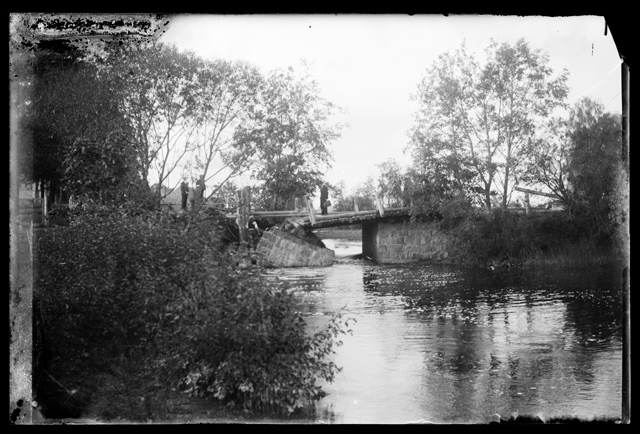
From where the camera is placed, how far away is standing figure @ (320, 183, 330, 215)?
4.77 metres

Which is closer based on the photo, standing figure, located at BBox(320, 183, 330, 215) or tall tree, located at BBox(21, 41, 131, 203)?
tall tree, located at BBox(21, 41, 131, 203)

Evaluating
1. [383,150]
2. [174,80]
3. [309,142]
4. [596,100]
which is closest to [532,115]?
[596,100]

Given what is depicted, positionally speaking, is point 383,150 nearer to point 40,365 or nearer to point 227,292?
point 227,292

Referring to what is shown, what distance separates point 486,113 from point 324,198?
1.39 meters

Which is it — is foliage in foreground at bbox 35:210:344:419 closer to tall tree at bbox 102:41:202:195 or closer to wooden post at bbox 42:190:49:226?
wooden post at bbox 42:190:49:226

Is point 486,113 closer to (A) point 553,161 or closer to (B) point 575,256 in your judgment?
(A) point 553,161

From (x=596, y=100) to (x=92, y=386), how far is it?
410cm

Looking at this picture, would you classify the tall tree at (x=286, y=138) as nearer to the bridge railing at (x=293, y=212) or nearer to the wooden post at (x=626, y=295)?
the bridge railing at (x=293, y=212)

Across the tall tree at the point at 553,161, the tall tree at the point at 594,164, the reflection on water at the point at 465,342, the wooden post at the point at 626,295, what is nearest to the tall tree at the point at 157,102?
the reflection on water at the point at 465,342

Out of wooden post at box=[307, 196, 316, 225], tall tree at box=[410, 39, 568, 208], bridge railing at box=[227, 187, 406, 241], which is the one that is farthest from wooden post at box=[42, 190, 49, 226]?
tall tree at box=[410, 39, 568, 208]

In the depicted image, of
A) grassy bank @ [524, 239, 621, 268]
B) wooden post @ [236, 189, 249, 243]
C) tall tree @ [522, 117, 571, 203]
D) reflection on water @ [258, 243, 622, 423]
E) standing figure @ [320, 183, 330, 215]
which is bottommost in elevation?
reflection on water @ [258, 243, 622, 423]

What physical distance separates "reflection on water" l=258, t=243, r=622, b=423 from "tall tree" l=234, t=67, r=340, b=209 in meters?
0.66

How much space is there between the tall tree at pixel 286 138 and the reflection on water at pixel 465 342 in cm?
66

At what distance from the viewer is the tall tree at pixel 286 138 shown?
468cm
